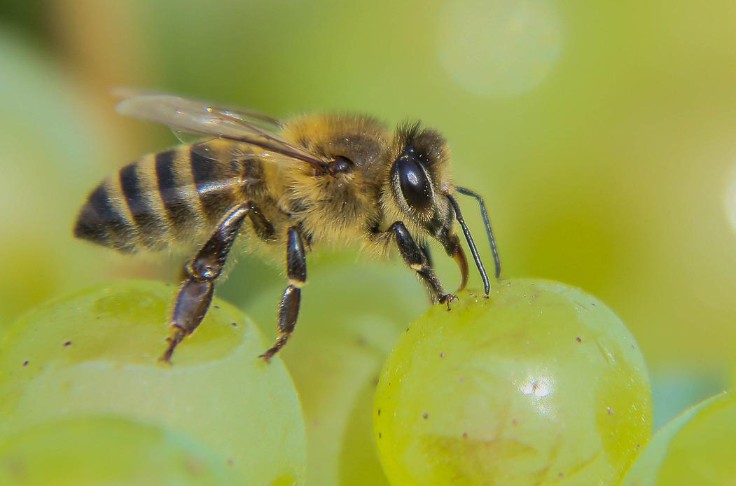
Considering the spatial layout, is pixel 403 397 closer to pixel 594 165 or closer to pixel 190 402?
pixel 190 402

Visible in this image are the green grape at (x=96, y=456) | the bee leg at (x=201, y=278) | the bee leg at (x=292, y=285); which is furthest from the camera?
the bee leg at (x=292, y=285)

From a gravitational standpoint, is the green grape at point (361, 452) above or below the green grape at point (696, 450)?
below

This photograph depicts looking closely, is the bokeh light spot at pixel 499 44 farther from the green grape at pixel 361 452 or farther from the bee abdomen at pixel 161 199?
the green grape at pixel 361 452

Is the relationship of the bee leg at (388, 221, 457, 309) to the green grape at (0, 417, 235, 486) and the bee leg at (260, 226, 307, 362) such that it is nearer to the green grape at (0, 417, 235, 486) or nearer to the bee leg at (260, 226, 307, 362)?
the bee leg at (260, 226, 307, 362)

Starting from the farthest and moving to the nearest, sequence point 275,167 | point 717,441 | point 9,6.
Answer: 1. point 9,6
2. point 275,167
3. point 717,441

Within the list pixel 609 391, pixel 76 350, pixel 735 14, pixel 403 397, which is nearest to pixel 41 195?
pixel 76 350

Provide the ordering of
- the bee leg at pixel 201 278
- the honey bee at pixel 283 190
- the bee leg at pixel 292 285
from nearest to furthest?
the bee leg at pixel 201 278 < the bee leg at pixel 292 285 < the honey bee at pixel 283 190

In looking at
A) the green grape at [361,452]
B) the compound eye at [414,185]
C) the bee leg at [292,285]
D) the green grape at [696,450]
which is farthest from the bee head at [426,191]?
the green grape at [696,450]
